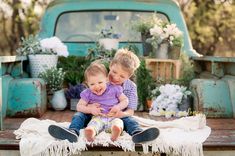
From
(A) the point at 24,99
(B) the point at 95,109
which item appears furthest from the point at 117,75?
(A) the point at 24,99

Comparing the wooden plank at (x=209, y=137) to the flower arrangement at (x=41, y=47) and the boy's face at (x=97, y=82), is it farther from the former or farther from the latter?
the flower arrangement at (x=41, y=47)

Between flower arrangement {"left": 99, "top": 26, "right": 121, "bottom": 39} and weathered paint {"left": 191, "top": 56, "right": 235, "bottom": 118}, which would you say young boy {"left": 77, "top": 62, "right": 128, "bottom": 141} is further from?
flower arrangement {"left": 99, "top": 26, "right": 121, "bottom": 39}

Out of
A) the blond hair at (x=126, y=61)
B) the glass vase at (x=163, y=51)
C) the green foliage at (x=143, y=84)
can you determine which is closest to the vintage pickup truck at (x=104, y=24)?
the glass vase at (x=163, y=51)

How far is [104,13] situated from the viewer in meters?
6.41

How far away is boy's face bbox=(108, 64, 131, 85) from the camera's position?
12.2 feet

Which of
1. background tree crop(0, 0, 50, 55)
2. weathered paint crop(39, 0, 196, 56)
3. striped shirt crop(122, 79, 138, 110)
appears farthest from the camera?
background tree crop(0, 0, 50, 55)

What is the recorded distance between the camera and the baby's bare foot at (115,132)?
336 centimetres

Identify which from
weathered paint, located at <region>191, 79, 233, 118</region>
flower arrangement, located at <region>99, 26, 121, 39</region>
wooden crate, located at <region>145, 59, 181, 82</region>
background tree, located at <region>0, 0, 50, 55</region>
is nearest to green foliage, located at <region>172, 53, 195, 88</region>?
wooden crate, located at <region>145, 59, 181, 82</region>

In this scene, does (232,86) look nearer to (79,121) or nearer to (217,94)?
(217,94)

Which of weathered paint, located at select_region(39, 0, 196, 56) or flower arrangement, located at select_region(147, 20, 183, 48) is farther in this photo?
weathered paint, located at select_region(39, 0, 196, 56)

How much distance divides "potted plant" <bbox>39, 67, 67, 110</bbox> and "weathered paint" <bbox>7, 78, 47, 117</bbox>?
0.54 metres

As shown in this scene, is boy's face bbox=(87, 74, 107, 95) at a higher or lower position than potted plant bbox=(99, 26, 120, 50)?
lower

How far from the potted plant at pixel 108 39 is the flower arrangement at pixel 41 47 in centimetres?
41

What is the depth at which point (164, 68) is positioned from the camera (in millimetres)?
5262
